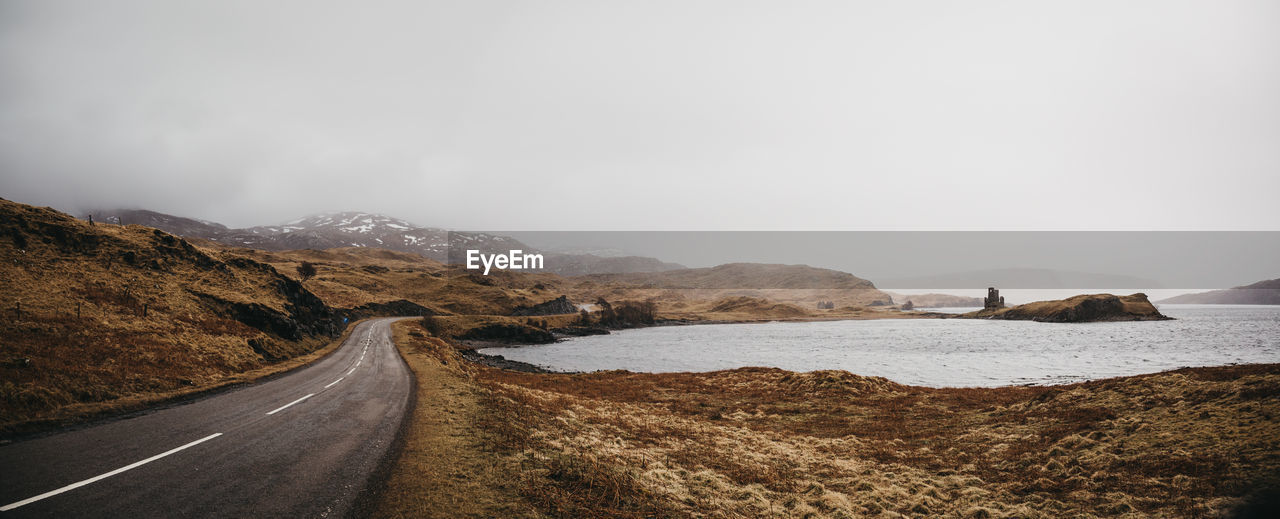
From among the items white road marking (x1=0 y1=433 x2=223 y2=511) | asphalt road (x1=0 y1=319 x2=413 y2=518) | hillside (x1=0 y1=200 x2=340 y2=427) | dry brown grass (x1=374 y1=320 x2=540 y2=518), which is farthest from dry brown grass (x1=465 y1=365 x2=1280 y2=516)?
hillside (x1=0 y1=200 x2=340 y2=427)

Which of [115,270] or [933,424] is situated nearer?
[933,424]

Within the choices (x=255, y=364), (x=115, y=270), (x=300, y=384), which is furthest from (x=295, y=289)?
(x=300, y=384)

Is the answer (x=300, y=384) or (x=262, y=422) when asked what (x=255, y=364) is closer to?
(x=300, y=384)

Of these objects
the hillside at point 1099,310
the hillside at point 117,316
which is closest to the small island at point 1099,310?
the hillside at point 1099,310

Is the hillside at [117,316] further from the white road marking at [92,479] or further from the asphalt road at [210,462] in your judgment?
the white road marking at [92,479]

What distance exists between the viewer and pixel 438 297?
12275 cm

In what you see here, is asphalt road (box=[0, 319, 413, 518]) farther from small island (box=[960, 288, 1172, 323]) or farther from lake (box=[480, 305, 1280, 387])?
small island (box=[960, 288, 1172, 323])

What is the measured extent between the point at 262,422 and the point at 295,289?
4316 cm

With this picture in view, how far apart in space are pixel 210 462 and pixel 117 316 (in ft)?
74.7

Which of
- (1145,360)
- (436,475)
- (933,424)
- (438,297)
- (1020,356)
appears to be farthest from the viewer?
(438,297)

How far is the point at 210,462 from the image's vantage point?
32.7 feet

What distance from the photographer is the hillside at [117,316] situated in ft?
52.3

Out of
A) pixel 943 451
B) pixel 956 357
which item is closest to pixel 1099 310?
pixel 956 357

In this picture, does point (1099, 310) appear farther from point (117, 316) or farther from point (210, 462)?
point (117, 316)
